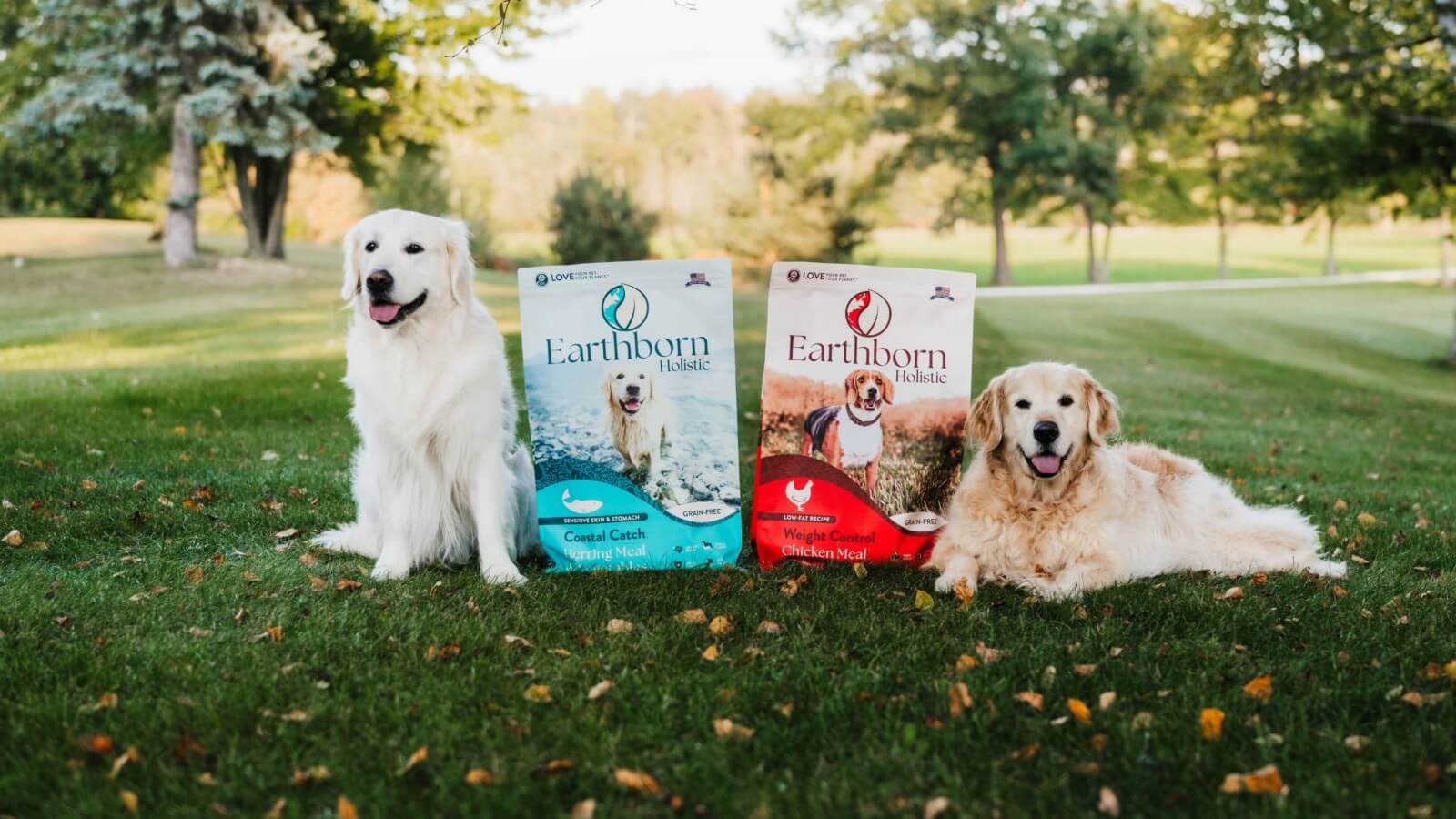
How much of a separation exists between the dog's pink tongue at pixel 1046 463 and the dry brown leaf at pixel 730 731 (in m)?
1.81

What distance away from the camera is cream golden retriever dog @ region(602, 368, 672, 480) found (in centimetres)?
425

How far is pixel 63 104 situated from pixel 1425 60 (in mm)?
23553

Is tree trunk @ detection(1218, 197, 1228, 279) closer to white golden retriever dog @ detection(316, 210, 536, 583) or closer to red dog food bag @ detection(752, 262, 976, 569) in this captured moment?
red dog food bag @ detection(752, 262, 976, 569)

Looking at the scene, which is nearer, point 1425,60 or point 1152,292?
point 1425,60

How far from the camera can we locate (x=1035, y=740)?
9.26ft

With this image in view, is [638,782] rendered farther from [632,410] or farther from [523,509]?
[523,509]

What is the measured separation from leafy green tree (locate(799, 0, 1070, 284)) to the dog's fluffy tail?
112 ft

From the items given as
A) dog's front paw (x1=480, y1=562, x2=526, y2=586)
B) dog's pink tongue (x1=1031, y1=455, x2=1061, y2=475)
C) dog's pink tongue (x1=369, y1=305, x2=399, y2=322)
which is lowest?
dog's front paw (x1=480, y1=562, x2=526, y2=586)

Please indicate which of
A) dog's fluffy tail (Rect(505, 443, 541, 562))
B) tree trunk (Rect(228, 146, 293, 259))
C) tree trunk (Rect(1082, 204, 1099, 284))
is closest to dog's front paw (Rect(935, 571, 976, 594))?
dog's fluffy tail (Rect(505, 443, 541, 562))

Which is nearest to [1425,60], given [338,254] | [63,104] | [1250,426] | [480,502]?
[1250,426]

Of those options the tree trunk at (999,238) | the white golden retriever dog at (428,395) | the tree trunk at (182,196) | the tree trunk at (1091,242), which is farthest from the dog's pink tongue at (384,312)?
the tree trunk at (1091,242)

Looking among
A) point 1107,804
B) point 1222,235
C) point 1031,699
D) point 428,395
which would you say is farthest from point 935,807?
point 1222,235

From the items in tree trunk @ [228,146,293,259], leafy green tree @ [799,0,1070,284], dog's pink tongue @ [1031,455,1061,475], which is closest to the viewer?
dog's pink tongue @ [1031,455,1061,475]

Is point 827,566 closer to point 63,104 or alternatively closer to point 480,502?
point 480,502
